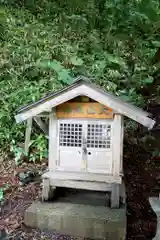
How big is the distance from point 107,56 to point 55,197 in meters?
4.36

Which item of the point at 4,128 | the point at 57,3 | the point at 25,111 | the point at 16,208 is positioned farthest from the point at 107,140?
the point at 57,3

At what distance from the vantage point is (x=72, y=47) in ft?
23.6

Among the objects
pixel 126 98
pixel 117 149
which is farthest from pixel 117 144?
pixel 126 98

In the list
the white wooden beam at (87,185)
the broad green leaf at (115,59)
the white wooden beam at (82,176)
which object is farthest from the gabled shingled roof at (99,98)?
the broad green leaf at (115,59)

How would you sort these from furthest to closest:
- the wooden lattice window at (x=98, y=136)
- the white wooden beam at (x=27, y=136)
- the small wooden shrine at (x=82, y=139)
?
1. the white wooden beam at (x=27, y=136)
2. the wooden lattice window at (x=98, y=136)
3. the small wooden shrine at (x=82, y=139)

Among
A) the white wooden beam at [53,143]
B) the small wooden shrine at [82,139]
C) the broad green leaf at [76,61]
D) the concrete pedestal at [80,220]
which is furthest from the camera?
the broad green leaf at [76,61]

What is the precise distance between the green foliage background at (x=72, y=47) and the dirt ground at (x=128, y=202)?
1.16 meters

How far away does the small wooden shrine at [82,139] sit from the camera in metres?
3.55

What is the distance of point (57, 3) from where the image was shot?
27.1 feet

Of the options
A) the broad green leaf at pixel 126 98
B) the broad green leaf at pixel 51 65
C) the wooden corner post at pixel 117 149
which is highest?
the broad green leaf at pixel 51 65

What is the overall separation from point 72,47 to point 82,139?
4115mm

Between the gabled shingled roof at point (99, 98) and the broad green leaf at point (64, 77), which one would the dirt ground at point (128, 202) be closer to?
the gabled shingled roof at point (99, 98)

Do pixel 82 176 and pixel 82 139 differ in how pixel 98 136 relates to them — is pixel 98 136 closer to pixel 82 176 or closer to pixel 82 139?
pixel 82 139

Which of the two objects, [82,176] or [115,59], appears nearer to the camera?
[82,176]
